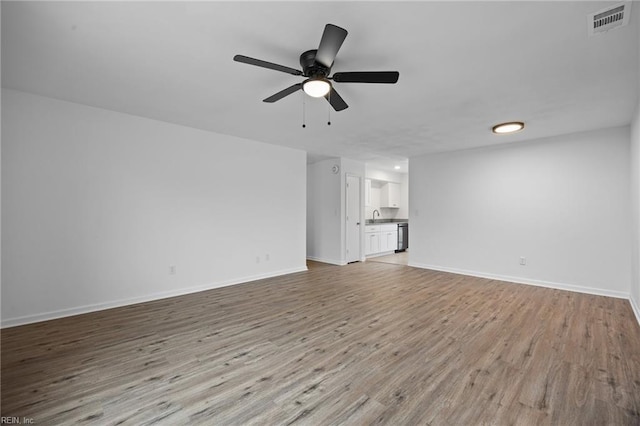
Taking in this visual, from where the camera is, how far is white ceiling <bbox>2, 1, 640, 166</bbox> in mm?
1837

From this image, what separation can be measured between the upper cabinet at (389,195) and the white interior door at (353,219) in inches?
104

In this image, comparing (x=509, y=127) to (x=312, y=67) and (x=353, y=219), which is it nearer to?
(x=312, y=67)

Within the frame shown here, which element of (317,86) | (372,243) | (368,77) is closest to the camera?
(368,77)

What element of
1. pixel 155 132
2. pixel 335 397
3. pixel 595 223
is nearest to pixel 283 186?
pixel 155 132

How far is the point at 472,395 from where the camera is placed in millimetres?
1923

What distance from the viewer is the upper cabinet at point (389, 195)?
31.0 ft

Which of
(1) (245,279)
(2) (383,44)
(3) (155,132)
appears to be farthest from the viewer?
(1) (245,279)

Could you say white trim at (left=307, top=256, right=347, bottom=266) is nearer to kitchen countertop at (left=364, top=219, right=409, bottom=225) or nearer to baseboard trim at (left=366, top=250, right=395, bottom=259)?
baseboard trim at (left=366, top=250, right=395, bottom=259)

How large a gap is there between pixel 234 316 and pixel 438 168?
501 centimetres

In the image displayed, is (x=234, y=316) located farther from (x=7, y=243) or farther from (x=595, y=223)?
(x=595, y=223)

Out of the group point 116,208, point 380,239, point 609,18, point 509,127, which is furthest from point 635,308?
point 116,208

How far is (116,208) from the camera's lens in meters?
3.69

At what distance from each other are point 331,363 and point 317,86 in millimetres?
2281

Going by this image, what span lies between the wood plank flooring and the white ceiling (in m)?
2.53
